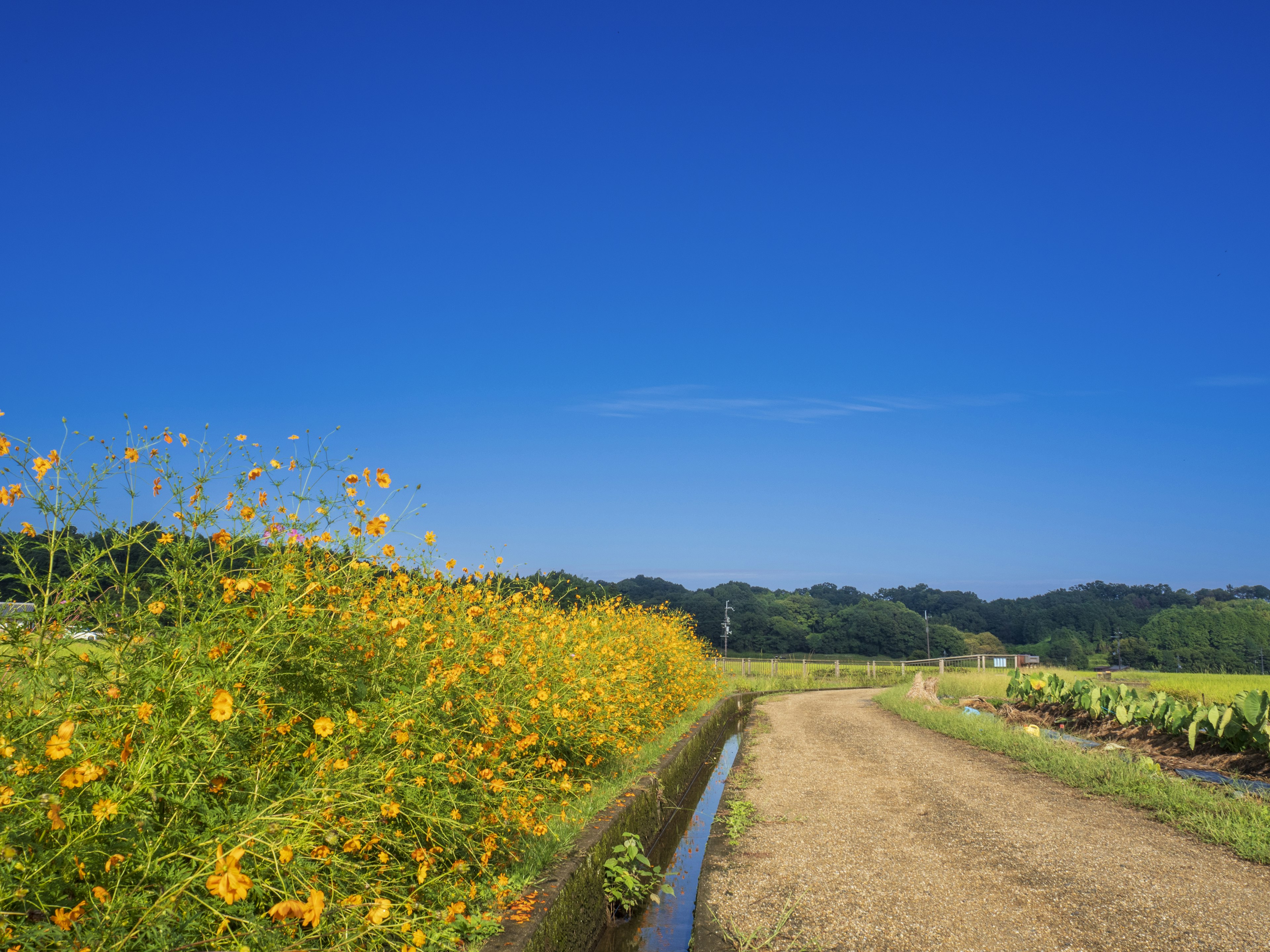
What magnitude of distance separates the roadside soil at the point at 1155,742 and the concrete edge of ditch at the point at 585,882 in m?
5.81

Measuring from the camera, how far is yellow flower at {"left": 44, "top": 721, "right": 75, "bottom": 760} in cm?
174

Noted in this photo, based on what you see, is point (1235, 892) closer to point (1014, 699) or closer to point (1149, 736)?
point (1149, 736)

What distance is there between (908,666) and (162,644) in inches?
1482

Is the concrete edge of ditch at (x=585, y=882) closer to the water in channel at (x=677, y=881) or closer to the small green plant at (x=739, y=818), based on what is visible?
the water in channel at (x=677, y=881)

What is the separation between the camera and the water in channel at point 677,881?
4039 mm

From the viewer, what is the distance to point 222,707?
190 cm

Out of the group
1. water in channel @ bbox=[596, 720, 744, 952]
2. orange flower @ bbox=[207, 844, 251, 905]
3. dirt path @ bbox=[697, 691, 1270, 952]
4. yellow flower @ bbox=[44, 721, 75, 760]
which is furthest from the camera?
water in channel @ bbox=[596, 720, 744, 952]

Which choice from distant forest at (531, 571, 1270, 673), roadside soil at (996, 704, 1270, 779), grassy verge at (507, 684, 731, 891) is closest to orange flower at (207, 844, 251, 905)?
grassy verge at (507, 684, 731, 891)

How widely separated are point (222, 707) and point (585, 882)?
8.35 ft

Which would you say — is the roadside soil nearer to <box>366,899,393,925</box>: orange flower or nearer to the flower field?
the flower field

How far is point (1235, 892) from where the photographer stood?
4043 mm

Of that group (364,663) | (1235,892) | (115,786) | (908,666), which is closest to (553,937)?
(364,663)

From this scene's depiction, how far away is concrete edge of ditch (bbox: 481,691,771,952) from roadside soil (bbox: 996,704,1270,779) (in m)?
5.81

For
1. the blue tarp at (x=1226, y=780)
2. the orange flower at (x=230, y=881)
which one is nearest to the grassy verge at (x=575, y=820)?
the orange flower at (x=230, y=881)
